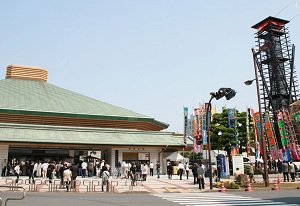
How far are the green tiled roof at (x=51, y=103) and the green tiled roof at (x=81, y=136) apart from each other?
2070 mm

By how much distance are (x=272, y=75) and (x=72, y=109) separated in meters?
44.0

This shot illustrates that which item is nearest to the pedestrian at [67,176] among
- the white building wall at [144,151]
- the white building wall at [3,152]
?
the white building wall at [3,152]

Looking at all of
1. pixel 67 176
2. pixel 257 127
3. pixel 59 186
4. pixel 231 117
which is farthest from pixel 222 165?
pixel 67 176

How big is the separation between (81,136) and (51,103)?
7.13 meters

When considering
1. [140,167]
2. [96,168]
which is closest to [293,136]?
[140,167]

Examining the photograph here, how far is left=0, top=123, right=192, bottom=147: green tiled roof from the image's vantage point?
1054 inches

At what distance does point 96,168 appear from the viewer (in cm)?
2844

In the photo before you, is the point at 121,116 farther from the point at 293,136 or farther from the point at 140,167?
the point at 293,136

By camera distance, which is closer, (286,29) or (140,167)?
(140,167)

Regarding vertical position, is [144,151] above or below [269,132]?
below

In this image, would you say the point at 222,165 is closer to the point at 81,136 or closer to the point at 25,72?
the point at 81,136

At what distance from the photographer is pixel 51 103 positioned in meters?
33.9

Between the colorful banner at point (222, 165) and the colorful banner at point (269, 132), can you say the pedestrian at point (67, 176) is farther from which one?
the colorful banner at point (269, 132)

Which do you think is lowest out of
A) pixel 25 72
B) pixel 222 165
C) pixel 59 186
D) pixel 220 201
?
pixel 220 201
